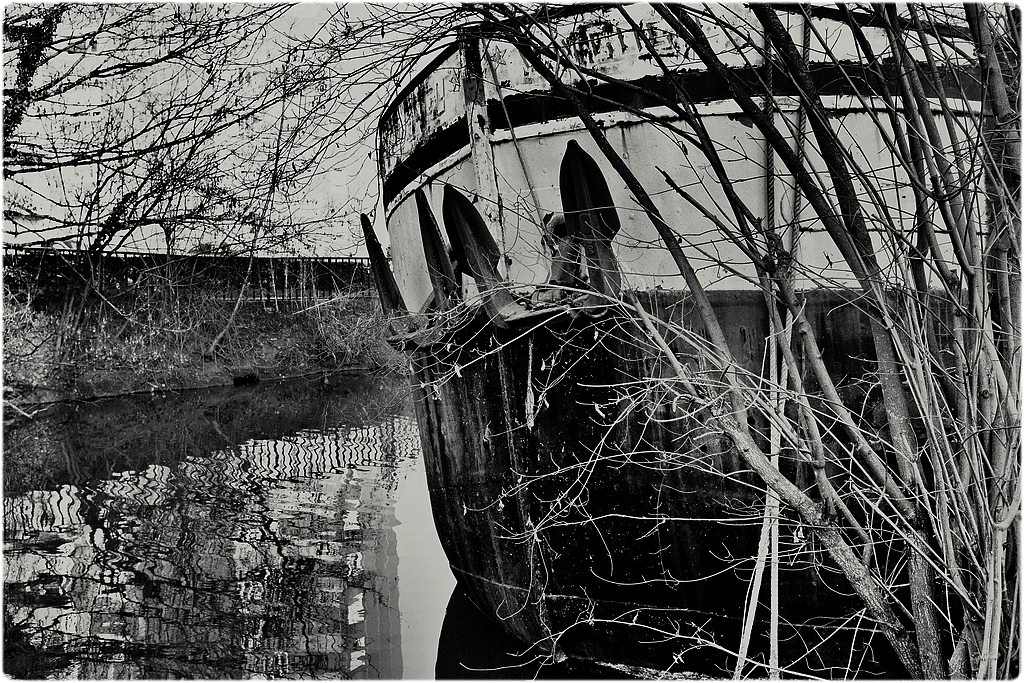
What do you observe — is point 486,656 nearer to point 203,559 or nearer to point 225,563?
point 225,563

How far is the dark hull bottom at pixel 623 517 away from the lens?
3.17 meters

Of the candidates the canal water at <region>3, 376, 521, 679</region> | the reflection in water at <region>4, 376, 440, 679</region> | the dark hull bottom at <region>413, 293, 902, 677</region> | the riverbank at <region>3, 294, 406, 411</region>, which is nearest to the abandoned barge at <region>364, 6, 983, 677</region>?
the dark hull bottom at <region>413, 293, 902, 677</region>

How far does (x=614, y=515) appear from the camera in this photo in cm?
315

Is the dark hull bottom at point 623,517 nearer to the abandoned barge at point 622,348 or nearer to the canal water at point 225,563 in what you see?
the abandoned barge at point 622,348

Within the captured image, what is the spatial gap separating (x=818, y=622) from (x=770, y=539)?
428 millimetres

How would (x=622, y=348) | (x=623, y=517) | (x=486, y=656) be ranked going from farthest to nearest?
1. (x=486, y=656)
2. (x=622, y=348)
3. (x=623, y=517)

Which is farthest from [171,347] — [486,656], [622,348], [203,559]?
[622,348]

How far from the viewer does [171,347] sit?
1528 centimetres

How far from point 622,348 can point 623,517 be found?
70 centimetres

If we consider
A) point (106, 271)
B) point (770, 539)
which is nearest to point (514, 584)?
point (770, 539)

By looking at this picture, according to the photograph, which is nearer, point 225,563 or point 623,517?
Result: point 623,517

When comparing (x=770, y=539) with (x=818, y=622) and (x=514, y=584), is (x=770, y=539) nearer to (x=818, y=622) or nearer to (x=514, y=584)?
(x=818, y=622)

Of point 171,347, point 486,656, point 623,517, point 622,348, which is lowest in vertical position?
→ point 486,656

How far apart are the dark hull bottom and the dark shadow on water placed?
0.25ft
